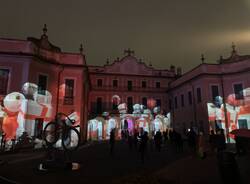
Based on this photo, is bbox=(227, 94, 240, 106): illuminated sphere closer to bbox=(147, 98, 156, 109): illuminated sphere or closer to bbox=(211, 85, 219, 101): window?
bbox=(211, 85, 219, 101): window

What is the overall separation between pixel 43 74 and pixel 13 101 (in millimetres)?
4007

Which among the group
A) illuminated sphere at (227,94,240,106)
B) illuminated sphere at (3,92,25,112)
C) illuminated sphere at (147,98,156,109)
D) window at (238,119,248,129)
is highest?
illuminated sphere at (147,98,156,109)

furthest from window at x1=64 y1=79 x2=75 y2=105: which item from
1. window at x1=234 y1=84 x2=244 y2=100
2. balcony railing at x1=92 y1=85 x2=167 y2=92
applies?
window at x1=234 y1=84 x2=244 y2=100

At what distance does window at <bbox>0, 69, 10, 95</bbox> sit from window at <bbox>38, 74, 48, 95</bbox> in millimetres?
2815

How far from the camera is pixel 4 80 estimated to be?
62.4 feet

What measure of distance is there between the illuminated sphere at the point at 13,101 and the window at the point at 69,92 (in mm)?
4509

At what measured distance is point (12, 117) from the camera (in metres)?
18.1

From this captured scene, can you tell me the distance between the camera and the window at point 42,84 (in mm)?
20578

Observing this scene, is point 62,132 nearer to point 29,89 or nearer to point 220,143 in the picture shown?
point 220,143

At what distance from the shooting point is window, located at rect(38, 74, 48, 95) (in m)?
20.6

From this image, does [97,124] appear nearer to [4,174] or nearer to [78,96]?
[78,96]

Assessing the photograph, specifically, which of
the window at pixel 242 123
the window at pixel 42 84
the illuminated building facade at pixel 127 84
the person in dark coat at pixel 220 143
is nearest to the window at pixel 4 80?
the window at pixel 42 84

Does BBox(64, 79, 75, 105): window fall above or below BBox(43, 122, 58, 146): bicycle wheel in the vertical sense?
above

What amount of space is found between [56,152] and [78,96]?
12.1 m
